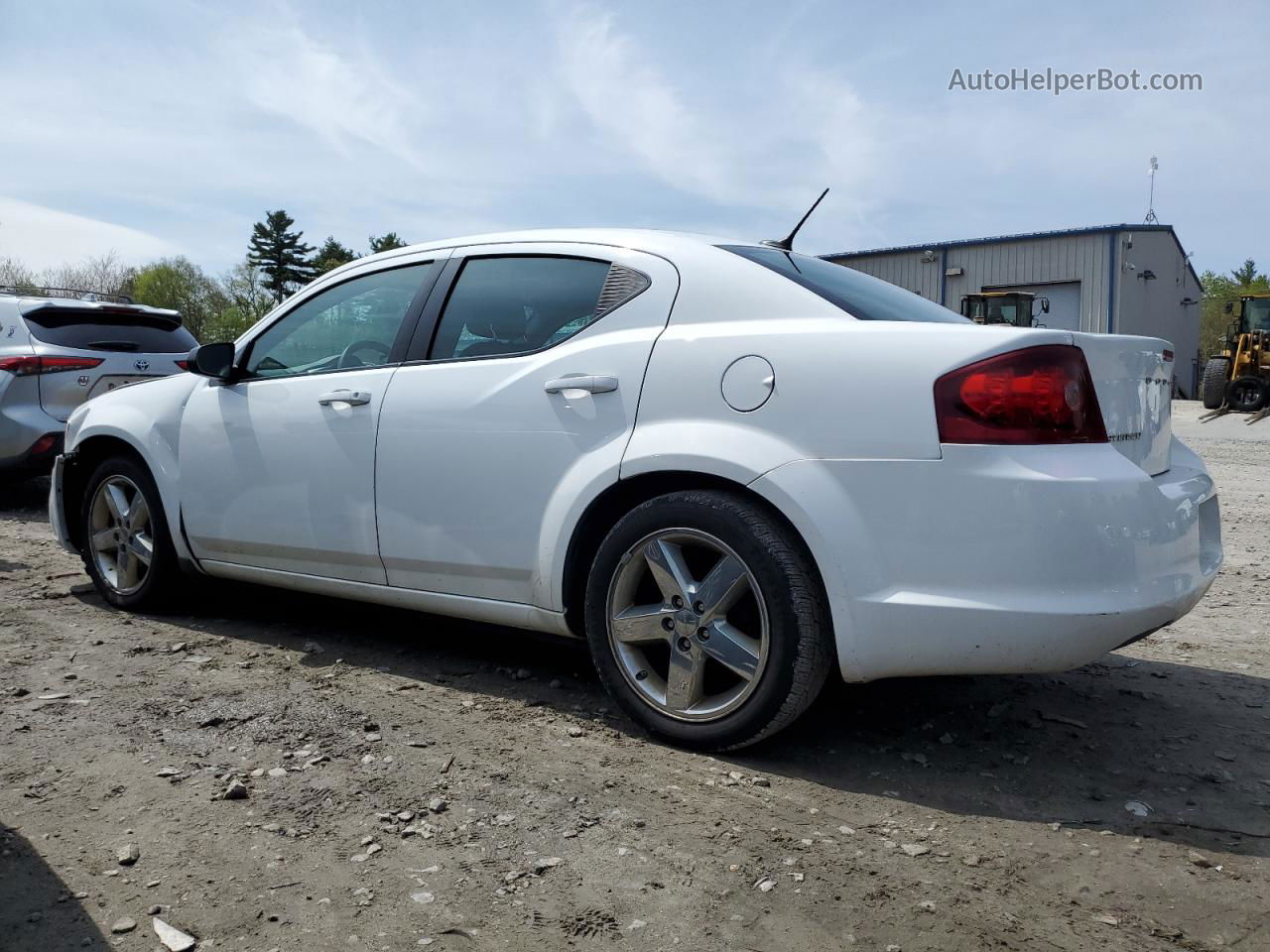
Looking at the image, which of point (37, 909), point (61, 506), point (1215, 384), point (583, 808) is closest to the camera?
point (37, 909)

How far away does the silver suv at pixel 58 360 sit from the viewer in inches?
321

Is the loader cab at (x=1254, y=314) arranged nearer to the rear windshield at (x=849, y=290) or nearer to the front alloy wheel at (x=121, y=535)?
the rear windshield at (x=849, y=290)

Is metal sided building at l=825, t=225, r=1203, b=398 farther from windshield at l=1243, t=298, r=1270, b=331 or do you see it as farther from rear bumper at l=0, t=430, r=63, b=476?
rear bumper at l=0, t=430, r=63, b=476

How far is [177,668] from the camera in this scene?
4062 mm

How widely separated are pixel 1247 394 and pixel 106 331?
2239 cm

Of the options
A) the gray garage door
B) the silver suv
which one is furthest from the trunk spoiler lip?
the gray garage door

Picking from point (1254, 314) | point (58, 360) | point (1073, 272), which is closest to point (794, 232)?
point (58, 360)

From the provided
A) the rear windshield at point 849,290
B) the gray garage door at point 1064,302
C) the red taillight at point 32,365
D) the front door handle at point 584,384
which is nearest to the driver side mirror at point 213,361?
the front door handle at point 584,384

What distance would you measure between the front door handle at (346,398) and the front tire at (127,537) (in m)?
1.20

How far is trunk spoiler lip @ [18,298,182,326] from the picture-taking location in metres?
8.41

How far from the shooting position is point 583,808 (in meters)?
2.79

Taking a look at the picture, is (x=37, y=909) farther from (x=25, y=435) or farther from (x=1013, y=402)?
(x=25, y=435)

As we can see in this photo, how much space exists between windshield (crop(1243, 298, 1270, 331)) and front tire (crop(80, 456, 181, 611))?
25383 millimetres

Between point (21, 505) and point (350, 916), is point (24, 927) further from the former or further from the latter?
point (21, 505)
